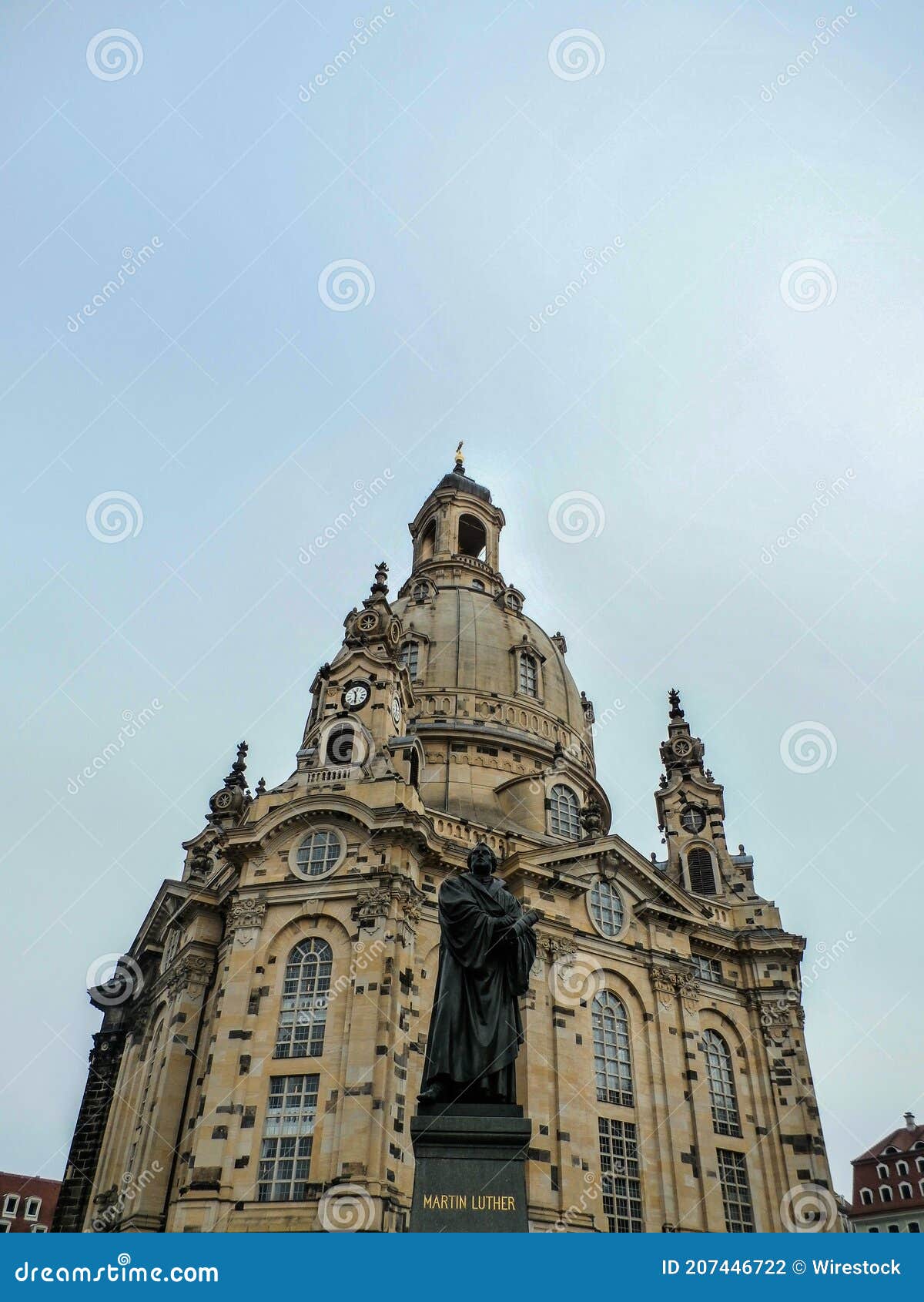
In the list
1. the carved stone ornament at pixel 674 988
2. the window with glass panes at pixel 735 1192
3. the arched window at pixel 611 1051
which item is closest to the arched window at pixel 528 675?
the carved stone ornament at pixel 674 988

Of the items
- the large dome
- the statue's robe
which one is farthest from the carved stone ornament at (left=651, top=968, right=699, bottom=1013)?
the statue's robe

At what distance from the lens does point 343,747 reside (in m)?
39.7

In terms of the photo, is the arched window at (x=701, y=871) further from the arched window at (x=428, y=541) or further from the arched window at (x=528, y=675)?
the arched window at (x=428, y=541)

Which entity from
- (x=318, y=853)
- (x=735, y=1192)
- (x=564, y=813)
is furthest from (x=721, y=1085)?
(x=318, y=853)

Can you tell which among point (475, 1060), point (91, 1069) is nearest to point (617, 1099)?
point (475, 1060)

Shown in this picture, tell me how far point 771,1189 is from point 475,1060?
29867mm

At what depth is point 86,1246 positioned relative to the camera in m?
11.1

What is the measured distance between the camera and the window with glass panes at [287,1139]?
1154 inches

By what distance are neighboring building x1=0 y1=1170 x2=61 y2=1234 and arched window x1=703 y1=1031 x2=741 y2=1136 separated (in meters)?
49.1

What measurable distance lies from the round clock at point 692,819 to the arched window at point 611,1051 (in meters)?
14.3

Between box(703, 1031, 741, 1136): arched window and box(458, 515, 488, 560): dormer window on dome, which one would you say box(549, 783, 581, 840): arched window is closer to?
box(703, 1031, 741, 1136): arched window

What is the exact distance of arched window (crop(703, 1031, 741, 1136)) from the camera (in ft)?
124

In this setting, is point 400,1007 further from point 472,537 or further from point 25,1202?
point 25,1202

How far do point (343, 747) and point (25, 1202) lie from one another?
1986 inches
